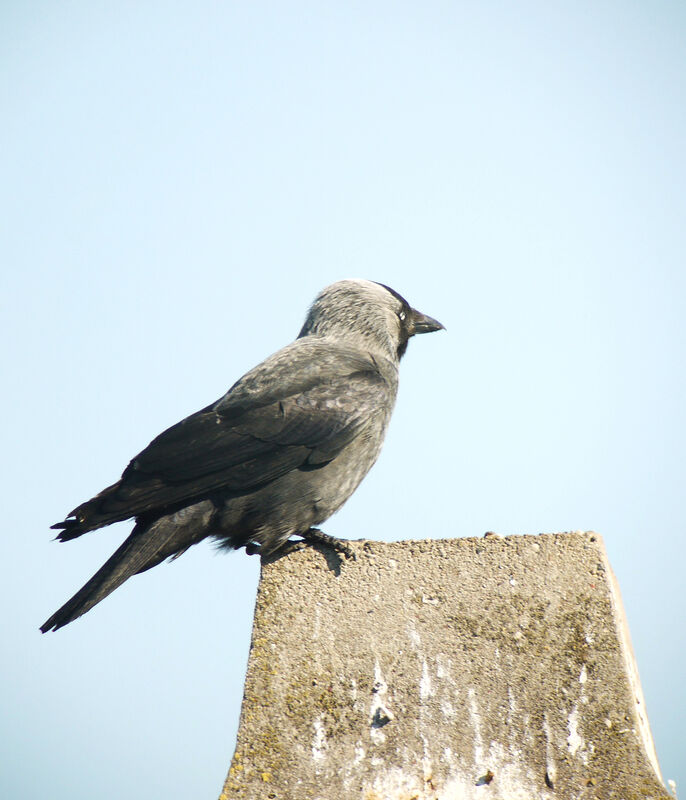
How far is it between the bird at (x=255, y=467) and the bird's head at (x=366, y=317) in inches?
26.0

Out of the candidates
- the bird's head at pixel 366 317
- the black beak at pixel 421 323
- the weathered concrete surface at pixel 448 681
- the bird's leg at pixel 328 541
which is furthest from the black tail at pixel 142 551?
the black beak at pixel 421 323

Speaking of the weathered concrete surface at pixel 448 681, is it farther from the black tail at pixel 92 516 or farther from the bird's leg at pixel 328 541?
the black tail at pixel 92 516

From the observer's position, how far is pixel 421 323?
797 centimetres

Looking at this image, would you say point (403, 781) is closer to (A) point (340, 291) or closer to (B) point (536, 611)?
(B) point (536, 611)

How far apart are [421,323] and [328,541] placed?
12.1 ft

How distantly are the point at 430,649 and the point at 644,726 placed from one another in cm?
93

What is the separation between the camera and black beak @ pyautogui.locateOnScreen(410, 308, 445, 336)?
7.94 m

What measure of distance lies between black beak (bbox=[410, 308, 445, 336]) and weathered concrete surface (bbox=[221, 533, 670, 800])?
410 centimetres

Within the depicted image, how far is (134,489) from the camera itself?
5.10m

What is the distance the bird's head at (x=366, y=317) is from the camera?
709cm

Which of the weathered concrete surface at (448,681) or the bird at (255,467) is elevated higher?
the bird at (255,467)

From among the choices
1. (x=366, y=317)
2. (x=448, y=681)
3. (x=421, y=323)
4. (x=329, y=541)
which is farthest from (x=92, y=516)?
(x=421, y=323)

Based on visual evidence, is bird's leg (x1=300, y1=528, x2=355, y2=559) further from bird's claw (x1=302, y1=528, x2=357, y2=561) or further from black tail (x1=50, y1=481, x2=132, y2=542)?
black tail (x1=50, y1=481, x2=132, y2=542)

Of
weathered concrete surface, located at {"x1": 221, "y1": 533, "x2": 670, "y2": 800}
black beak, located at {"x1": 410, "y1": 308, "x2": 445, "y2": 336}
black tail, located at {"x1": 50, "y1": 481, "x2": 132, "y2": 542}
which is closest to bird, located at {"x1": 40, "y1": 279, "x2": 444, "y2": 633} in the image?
black tail, located at {"x1": 50, "y1": 481, "x2": 132, "y2": 542}
